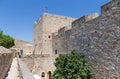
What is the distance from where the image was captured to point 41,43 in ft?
65.1

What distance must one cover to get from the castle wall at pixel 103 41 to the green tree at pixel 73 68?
1.06 feet

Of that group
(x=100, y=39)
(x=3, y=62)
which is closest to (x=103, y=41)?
(x=100, y=39)

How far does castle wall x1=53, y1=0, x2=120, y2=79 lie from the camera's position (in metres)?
7.22

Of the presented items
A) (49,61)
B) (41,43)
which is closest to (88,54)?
(49,61)

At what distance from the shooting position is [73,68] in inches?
354

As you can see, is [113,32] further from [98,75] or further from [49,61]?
[49,61]

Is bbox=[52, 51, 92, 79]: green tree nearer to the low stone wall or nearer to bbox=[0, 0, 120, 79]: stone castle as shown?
bbox=[0, 0, 120, 79]: stone castle

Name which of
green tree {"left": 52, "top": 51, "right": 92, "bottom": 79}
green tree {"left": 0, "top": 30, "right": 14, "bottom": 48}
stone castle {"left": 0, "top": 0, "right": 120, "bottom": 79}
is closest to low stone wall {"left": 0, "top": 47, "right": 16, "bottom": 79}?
stone castle {"left": 0, "top": 0, "right": 120, "bottom": 79}

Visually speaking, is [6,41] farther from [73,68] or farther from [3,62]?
[3,62]

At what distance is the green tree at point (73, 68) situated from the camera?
8820 millimetres

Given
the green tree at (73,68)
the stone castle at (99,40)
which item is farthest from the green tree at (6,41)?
the green tree at (73,68)

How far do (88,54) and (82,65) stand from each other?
2.23 ft

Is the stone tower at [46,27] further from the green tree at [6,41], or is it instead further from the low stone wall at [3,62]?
the green tree at [6,41]

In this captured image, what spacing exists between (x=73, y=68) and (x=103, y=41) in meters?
1.97
